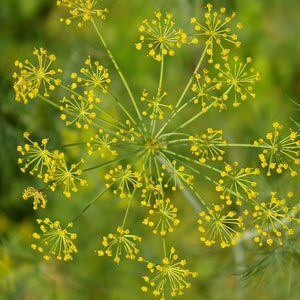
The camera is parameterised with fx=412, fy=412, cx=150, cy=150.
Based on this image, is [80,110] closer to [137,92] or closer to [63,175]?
[63,175]

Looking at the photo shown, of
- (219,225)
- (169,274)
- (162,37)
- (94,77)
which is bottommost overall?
(169,274)

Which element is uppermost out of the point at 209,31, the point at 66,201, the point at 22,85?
the point at 209,31

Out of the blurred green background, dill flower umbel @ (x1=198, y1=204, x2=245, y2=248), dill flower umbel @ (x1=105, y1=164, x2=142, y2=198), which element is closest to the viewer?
dill flower umbel @ (x1=198, y1=204, x2=245, y2=248)

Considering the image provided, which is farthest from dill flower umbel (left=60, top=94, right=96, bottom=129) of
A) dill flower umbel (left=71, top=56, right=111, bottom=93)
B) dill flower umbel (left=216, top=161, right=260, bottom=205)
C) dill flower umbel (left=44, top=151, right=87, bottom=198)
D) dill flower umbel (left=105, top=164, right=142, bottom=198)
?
dill flower umbel (left=216, top=161, right=260, bottom=205)

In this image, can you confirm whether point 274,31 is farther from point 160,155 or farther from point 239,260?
point 160,155

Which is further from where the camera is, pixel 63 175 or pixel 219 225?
pixel 63 175

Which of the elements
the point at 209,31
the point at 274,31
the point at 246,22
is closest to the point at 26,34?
the point at 246,22

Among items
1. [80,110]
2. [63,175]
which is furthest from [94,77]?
[63,175]

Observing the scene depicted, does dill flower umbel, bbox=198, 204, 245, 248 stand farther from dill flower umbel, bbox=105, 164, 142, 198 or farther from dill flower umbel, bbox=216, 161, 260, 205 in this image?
dill flower umbel, bbox=105, 164, 142, 198
